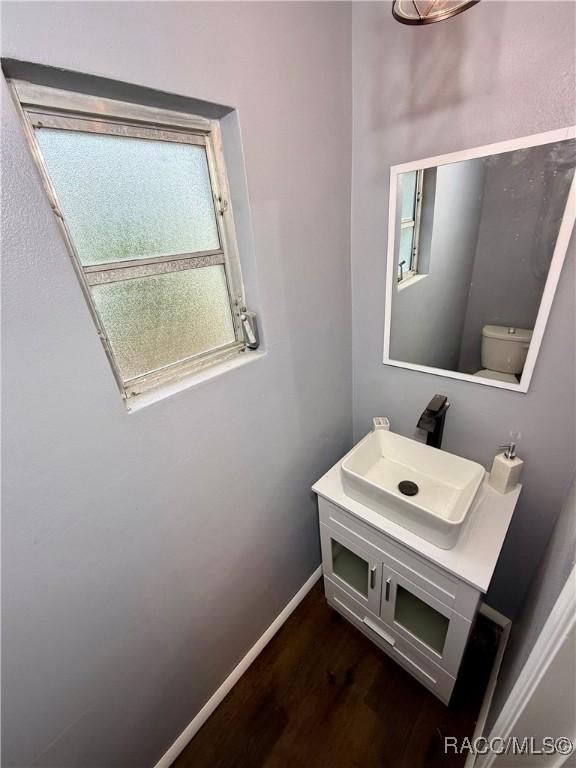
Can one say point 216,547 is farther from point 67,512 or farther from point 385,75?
point 385,75

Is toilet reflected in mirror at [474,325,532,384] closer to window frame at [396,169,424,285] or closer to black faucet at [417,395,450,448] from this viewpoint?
black faucet at [417,395,450,448]

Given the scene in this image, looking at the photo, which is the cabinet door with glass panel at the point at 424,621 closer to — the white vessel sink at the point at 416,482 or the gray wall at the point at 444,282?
the white vessel sink at the point at 416,482

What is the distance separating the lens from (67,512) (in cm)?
70

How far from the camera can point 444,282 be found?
3.83 ft

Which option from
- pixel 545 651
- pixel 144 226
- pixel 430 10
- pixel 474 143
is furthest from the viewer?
pixel 474 143

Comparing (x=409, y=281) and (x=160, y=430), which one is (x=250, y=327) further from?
(x=409, y=281)

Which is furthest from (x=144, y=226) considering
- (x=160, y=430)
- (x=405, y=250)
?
(x=405, y=250)

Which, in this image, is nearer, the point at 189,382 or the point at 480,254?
the point at 189,382

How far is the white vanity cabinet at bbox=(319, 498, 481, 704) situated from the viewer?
1.02 metres

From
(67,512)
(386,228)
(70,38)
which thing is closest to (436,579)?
(67,512)

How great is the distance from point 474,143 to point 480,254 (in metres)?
0.32

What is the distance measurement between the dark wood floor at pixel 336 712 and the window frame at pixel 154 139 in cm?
137

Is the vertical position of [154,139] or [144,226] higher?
[154,139]

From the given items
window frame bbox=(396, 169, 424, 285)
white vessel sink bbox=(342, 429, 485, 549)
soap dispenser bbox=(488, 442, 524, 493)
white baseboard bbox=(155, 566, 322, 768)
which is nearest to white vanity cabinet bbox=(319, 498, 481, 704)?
white vessel sink bbox=(342, 429, 485, 549)
